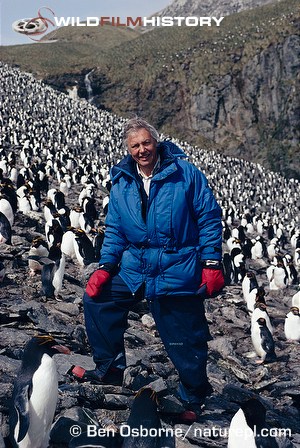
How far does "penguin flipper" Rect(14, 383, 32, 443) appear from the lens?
4152mm

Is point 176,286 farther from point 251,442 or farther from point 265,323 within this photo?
point 265,323

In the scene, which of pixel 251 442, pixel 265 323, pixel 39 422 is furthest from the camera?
pixel 265 323

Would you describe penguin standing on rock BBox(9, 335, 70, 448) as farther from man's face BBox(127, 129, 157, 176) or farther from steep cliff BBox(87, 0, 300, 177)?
steep cliff BBox(87, 0, 300, 177)

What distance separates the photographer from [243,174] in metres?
58.1

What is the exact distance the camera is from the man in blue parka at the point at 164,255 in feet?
15.9

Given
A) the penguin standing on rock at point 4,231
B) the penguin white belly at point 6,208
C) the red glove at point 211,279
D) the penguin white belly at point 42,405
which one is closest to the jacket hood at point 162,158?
the red glove at point 211,279

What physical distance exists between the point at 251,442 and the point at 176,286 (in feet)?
4.57

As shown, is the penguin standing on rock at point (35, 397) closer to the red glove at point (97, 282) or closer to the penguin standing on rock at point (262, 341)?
the red glove at point (97, 282)

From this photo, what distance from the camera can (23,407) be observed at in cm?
Answer: 432

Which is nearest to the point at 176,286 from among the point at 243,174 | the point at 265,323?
the point at 265,323

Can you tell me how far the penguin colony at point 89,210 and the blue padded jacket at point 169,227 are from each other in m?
4.01

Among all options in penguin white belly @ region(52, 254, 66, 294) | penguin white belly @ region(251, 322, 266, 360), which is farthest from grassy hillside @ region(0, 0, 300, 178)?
penguin white belly @ region(52, 254, 66, 294)

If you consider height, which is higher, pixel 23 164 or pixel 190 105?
pixel 190 105

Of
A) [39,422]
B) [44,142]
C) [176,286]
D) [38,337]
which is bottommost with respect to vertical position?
[39,422]
